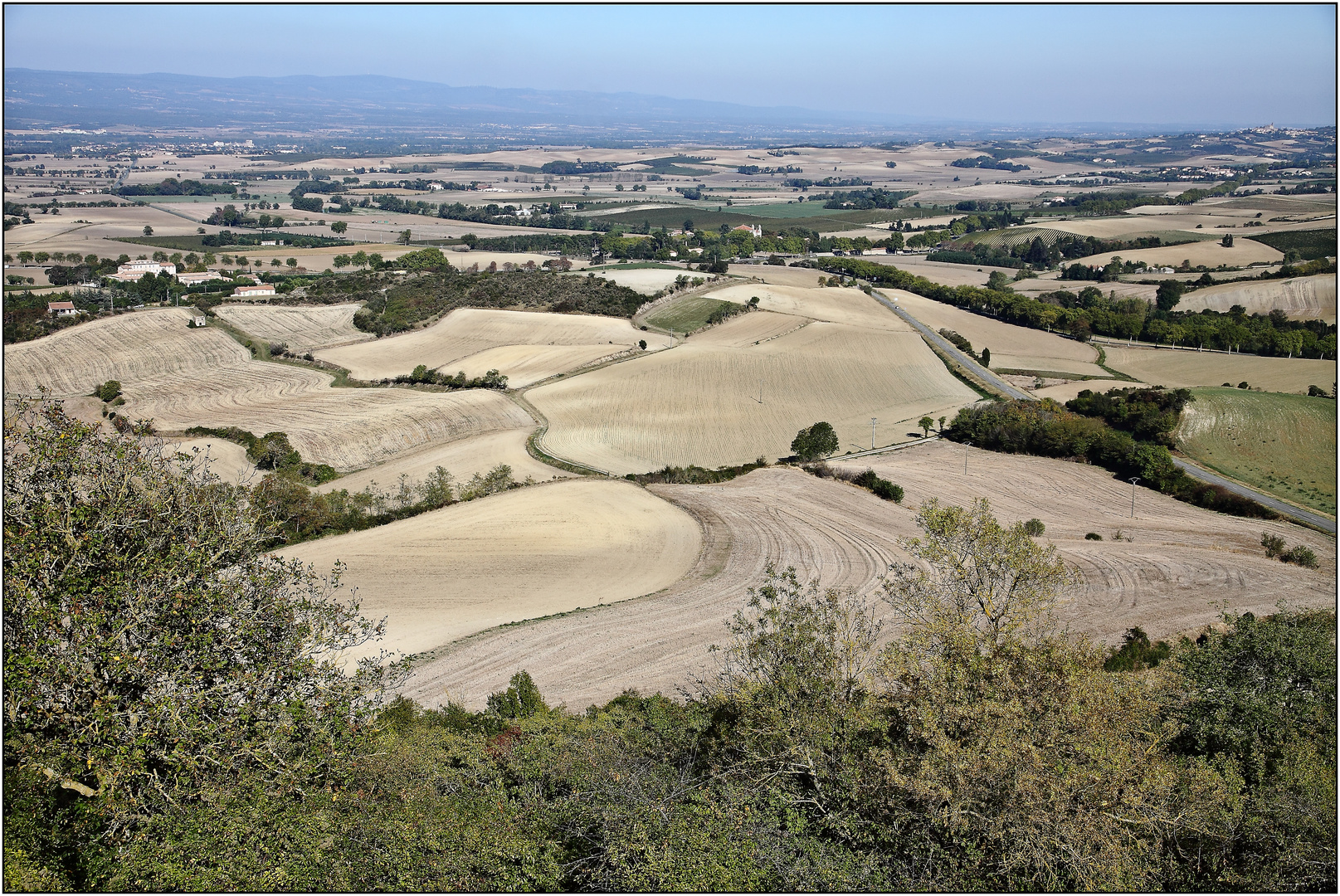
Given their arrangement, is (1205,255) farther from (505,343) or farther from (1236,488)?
(505,343)

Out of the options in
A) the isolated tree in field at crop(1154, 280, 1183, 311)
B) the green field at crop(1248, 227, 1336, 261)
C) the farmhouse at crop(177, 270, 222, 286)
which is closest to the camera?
the isolated tree in field at crop(1154, 280, 1183, 311)

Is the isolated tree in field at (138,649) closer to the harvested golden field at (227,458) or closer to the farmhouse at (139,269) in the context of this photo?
the harvested golden field at (227,458)

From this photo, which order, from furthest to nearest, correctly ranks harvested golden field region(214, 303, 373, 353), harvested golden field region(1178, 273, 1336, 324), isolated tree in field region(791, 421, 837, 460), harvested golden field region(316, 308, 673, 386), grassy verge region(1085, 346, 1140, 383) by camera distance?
harvested golden field region(1178, 273, 1336, 324), harvested golden field region(214, 303, 373, 353), harvested golden field region(316, 308, 673, 386), grassy verge region(1085, 346, 1140, 383), isolated tree in field region(791, 421, 837, 460)

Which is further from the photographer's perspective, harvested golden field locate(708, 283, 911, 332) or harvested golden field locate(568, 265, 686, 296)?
harvested golden field locate(568, 265, 686, 296)

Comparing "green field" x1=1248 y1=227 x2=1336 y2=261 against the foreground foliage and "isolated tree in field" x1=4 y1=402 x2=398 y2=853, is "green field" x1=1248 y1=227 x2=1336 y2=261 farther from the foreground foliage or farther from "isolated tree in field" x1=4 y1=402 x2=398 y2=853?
"isolated tree in field" x1=4 y1=402 x2=398 y2=853

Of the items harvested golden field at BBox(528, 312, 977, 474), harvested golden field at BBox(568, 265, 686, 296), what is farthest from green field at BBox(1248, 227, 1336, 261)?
harvested golden field at BBox(568, 265, 686, 296)

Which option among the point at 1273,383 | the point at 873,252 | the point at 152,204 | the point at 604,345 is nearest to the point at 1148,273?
the point at 873,252

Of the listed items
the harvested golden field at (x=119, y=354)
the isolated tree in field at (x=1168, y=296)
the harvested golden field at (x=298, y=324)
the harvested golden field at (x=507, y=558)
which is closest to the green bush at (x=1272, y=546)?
the harvested golden field at (x=507, y=558)
